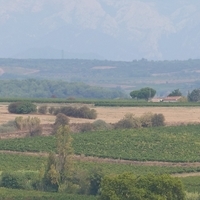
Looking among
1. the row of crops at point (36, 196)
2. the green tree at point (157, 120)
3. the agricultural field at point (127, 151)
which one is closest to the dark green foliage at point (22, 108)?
the green tree at point (157, 120)

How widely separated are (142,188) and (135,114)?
1800 inches

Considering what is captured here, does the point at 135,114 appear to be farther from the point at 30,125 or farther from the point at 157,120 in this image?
the point at 30,125

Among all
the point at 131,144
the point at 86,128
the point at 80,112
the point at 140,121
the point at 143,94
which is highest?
the point at 143,94

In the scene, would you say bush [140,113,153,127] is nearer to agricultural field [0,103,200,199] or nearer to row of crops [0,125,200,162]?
agricultural field [0,103,200,199]

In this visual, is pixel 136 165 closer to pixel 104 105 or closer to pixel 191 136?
pixel 191 136

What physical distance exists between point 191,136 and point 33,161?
16.1 metres

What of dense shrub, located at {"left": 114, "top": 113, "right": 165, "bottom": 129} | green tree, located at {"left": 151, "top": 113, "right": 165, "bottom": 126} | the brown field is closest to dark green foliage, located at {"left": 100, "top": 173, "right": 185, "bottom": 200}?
dense shrub, located at {"left": 114, "top": 113, "right": 165, "bottom": 129}

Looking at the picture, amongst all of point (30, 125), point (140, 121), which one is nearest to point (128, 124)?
point (140, 121)

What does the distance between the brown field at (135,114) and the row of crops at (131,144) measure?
1123 centimetres

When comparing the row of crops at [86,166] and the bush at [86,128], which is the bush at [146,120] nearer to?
the bush at [86,128]

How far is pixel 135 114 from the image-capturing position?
77.2m

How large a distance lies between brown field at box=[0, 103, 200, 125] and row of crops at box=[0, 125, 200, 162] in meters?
11.2

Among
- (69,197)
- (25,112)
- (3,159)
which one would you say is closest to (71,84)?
(25,112)

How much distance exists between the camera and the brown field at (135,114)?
244ft
